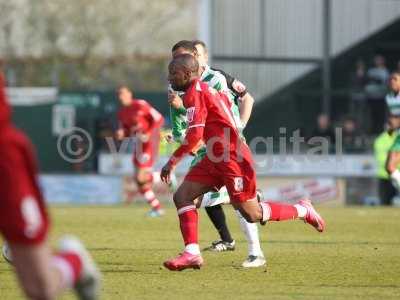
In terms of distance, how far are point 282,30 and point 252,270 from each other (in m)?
20.0

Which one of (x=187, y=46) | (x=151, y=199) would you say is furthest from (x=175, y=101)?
(x=151, y=199)

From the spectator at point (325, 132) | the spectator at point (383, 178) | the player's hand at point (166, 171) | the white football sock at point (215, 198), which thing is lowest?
the spectator at point (383, 178)

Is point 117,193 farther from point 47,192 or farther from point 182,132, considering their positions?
point 182,132

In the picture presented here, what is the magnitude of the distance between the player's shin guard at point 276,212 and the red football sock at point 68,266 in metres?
4.07

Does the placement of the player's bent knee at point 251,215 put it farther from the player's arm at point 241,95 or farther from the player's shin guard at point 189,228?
the player's arm at point 241,95

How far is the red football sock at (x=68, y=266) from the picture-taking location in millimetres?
6094

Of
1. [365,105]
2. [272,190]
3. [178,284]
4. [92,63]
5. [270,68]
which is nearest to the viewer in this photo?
[178,284]

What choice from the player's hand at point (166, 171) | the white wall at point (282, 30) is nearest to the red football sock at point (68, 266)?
the player's hand at point (166, 171)

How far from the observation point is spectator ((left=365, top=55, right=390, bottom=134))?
2702 centimetres

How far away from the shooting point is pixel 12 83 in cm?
3344

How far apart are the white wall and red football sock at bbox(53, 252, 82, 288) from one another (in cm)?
2315

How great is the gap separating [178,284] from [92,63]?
91.1ft

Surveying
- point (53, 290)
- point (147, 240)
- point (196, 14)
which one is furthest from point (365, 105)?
point (53, 290)

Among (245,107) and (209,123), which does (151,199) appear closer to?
(245,107)
